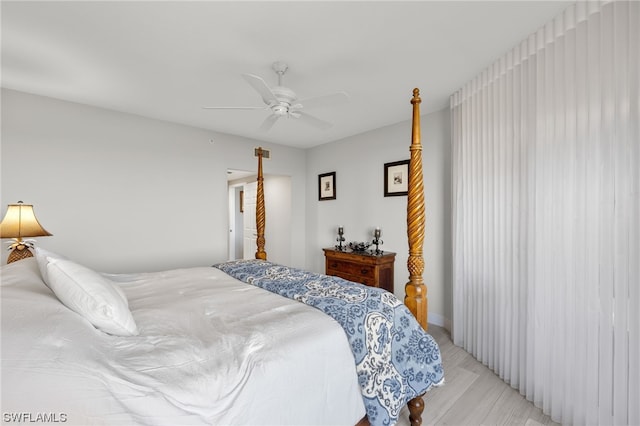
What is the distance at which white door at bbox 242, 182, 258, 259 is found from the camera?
5.88m

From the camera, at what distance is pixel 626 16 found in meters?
1.42

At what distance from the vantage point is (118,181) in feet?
10.8

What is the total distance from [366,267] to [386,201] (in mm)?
993

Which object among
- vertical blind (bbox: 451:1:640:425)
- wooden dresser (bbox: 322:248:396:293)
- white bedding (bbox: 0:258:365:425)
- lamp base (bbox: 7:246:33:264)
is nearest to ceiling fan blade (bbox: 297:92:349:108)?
vertical blind (bbox: 451:1:640:425)

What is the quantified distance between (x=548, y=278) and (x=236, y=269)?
2.41m

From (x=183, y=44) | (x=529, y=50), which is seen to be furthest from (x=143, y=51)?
(x=529, y=50)

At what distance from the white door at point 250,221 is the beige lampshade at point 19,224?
11.7 ft

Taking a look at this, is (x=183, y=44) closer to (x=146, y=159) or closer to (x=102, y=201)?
(x=146, y=159)

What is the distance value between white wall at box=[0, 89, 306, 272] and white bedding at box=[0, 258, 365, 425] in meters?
1.97

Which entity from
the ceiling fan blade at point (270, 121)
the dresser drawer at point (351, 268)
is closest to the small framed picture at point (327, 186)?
the dresser drawer at point (351, 268)

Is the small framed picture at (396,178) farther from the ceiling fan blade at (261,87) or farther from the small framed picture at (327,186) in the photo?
the ceiling fan blade at (261,87)

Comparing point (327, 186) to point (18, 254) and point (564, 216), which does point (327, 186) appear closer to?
point (564, 216)

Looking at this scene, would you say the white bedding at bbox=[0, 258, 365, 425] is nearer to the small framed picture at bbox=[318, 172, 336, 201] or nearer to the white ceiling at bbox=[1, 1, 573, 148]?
the white ceiling at bbox=[1, 1, 573, 148]

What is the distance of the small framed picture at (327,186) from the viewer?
15.4ft
